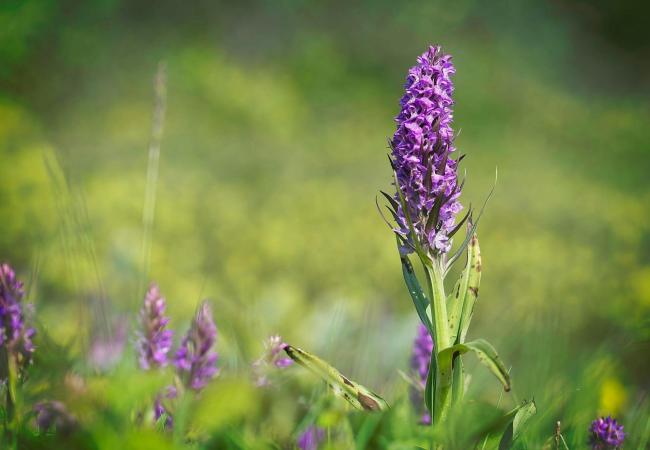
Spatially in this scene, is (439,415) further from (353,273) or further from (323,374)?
(353,273)

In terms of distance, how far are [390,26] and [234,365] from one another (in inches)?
306

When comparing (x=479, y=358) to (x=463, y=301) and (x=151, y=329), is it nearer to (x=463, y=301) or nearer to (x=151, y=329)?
(x=463, y=301)

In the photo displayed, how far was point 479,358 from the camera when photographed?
1.21 meters

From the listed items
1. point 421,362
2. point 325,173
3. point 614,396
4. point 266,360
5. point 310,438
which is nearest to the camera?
point 266,360

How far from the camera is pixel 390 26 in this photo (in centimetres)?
888

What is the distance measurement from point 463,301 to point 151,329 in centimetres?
59

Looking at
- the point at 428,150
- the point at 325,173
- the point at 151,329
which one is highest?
the point at 428,150

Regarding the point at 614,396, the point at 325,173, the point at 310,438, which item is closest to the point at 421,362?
the point at 310,438

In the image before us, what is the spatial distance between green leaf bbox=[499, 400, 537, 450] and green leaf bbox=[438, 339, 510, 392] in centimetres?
13

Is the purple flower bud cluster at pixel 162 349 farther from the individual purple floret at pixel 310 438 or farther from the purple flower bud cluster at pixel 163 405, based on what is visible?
the individual purple floret at pixel 310 438

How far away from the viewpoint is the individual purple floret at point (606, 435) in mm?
1493

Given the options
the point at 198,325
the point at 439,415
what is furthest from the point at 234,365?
the point at 439,415

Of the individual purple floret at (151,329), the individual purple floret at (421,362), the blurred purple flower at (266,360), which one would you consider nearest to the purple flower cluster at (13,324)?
the individual purple floret at (151,329)

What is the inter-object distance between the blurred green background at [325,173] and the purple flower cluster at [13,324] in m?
0.05
